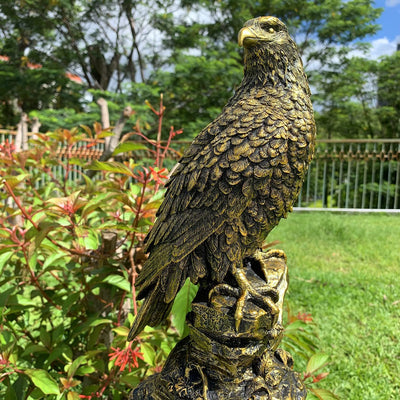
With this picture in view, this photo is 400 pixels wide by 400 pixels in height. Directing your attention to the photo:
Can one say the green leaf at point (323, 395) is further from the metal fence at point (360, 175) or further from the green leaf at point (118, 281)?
the metal fence at point (360, 175)

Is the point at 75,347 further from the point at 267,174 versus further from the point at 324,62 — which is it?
the point at 324,62

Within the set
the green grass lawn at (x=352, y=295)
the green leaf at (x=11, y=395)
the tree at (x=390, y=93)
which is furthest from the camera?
the tree at (x=390, y=93)

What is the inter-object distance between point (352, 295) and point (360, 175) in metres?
6.26

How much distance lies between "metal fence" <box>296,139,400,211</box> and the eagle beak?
21.9 feet

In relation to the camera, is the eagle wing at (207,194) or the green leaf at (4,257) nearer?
the eagle wing at (207,194)

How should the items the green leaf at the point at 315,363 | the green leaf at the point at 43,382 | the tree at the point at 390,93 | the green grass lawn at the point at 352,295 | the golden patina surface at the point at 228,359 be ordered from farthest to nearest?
the tree at the point at 390,93, the green grass lawn at the point at 352,295, the green leaf at the point at 315,363, the green leaf at the point at 43,382, the golden patina surface at the point at 228,359

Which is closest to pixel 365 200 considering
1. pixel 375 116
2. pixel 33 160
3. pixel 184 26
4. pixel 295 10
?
pixel 375 116

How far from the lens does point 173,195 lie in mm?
1173

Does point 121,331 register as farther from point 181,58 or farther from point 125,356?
point 181,58

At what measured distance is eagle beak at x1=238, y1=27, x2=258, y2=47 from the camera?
1.26 m

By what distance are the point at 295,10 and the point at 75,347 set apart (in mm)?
11331

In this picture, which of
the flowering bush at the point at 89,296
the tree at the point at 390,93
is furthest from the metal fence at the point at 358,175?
the flowering bush at the point at 89,296

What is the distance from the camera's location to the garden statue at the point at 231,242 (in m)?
1.06

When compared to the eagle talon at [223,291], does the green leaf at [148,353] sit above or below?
below
